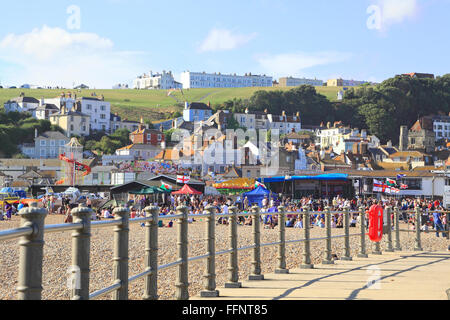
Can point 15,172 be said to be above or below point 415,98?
below

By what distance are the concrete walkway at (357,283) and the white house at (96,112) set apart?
438ft

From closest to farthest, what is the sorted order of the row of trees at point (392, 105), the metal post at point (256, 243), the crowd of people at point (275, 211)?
the metal post at point (256, 243) < the crowd of people at point (275, 211) < the row of trees at point (392, 105)

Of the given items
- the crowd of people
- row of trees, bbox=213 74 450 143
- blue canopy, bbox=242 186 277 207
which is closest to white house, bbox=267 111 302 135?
row of trees, bbox=213 74 450 143

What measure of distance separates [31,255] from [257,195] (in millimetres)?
36518

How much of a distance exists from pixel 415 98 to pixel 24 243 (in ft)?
612

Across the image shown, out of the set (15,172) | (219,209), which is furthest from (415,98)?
(219,209)

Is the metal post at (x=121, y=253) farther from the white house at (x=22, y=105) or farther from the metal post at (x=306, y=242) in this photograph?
the white house at (x=22, y=105)

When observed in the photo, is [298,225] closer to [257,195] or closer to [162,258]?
[257,195]

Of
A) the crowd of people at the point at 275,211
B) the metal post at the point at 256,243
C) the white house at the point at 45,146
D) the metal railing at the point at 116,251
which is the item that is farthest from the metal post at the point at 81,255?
the white house at the point at 45,146

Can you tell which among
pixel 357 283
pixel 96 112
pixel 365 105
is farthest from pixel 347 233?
pixel 365 105

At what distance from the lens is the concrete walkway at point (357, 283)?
26.3 feet

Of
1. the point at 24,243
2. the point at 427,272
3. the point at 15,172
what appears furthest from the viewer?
the point at 15,172

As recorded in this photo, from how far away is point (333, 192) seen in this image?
171 ft
